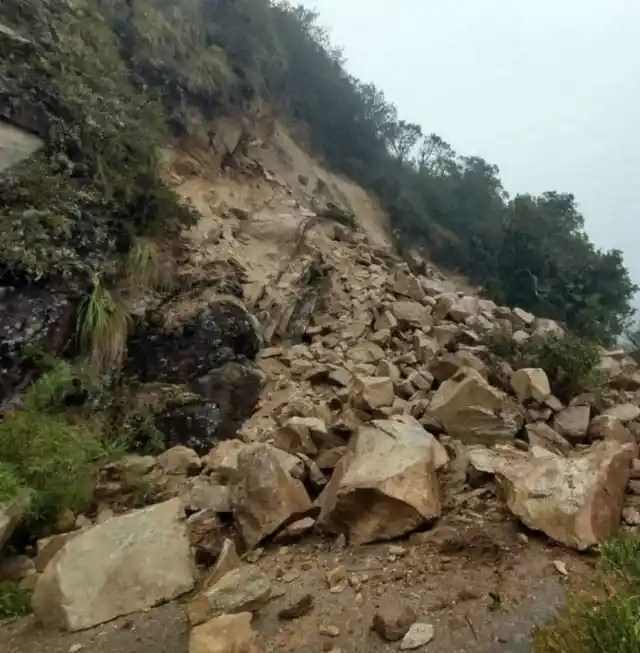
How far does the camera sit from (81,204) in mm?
6730

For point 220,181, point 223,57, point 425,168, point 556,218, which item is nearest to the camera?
point 220,181

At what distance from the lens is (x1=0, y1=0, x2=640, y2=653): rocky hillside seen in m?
3.26

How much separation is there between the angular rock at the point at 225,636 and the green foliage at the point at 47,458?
182 centimetres

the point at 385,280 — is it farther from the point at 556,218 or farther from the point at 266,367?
the point at 556,218

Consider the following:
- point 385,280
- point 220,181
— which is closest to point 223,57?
point 220,181

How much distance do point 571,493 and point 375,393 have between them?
231cm

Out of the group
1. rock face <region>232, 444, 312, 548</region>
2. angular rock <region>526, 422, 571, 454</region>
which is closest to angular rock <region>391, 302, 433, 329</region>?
angular rock <region>526, 422, 571, 454</region>

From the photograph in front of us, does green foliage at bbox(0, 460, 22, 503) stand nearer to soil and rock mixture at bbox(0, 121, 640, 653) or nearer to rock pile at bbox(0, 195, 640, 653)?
rock pile at bbox(0, 195, 640, 653)

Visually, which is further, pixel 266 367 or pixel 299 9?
pixel 299 9

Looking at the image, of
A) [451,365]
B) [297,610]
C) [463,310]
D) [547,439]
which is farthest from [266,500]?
[463,310]

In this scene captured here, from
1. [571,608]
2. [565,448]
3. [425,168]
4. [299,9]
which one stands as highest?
[299,9]

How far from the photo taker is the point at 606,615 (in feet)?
7.95

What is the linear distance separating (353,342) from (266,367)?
1299 millimetres

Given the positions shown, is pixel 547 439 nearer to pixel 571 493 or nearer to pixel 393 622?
pixel 571 493
